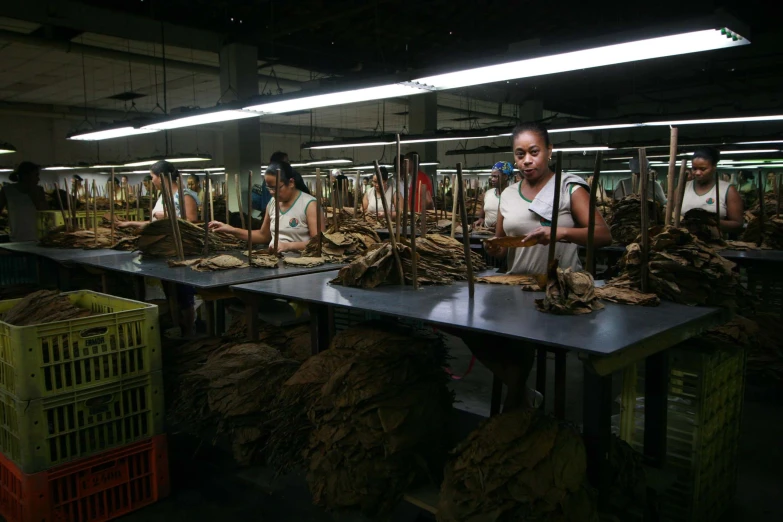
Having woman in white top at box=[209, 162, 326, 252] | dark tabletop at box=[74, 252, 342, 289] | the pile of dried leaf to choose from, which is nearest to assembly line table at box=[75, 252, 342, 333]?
dark tabletop at box=[74, 252, 342, 289]

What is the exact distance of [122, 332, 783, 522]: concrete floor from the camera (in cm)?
304

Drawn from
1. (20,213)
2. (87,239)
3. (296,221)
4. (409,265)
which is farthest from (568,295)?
(20,213)

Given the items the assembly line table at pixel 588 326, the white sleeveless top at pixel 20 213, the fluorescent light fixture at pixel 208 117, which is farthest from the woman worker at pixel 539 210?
the white sleeveless top at pixel 20 213

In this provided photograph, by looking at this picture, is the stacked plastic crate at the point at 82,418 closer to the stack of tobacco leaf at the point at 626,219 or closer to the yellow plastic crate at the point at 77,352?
the yellow plastic crate at the point at 77,352

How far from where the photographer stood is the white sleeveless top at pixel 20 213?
7473 mm

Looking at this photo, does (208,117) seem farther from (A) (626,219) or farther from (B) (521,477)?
(A) (626,219)

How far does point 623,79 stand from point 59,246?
1234cm

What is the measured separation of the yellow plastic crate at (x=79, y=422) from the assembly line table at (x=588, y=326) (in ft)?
2.83

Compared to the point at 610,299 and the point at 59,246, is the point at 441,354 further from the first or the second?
the point at 59,246

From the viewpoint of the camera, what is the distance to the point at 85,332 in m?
2.92

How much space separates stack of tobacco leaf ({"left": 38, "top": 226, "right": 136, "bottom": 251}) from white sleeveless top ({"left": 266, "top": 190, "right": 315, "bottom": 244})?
177 cm

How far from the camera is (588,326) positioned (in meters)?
2.13

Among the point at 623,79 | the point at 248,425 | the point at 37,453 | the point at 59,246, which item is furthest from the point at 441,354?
the point at 623,79

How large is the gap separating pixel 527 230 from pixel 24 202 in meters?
7.23
